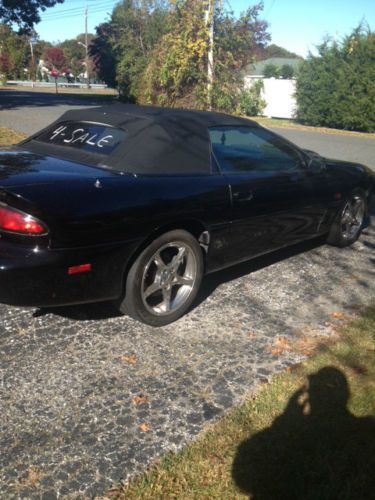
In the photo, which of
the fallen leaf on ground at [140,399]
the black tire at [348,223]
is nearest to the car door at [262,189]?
the black tire at [348,223]

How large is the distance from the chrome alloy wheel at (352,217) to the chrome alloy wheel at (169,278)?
243 cm

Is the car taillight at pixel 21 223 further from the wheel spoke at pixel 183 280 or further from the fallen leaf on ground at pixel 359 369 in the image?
the fallen leaf on ground at pixel 359 369

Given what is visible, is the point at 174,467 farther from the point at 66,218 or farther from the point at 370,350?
the point at 370,350

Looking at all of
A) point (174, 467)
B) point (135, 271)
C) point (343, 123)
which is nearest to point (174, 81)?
point (343, 123)

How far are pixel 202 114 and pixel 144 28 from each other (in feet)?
98.5

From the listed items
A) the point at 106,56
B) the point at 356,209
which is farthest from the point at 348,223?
the point at 106,56

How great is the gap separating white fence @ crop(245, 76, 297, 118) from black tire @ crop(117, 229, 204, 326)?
2554cm

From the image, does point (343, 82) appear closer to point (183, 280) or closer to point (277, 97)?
point (277, 97)

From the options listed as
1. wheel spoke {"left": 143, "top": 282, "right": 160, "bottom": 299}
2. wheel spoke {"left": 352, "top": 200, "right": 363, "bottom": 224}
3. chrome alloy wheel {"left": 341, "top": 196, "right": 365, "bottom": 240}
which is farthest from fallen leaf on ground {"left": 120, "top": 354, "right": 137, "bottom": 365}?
wheel spoke {"left": 352, "top": 200, "right": 363, "bottom": 224}

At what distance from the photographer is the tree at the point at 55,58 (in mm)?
83981

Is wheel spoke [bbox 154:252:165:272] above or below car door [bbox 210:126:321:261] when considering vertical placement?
below

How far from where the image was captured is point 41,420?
245 centimetres

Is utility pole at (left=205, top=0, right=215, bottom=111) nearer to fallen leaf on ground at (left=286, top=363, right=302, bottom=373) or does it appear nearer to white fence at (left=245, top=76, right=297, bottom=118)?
white fence at (left=245, top=76, right=297, bottom=118)

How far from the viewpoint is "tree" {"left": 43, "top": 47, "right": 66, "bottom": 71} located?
84.0m
